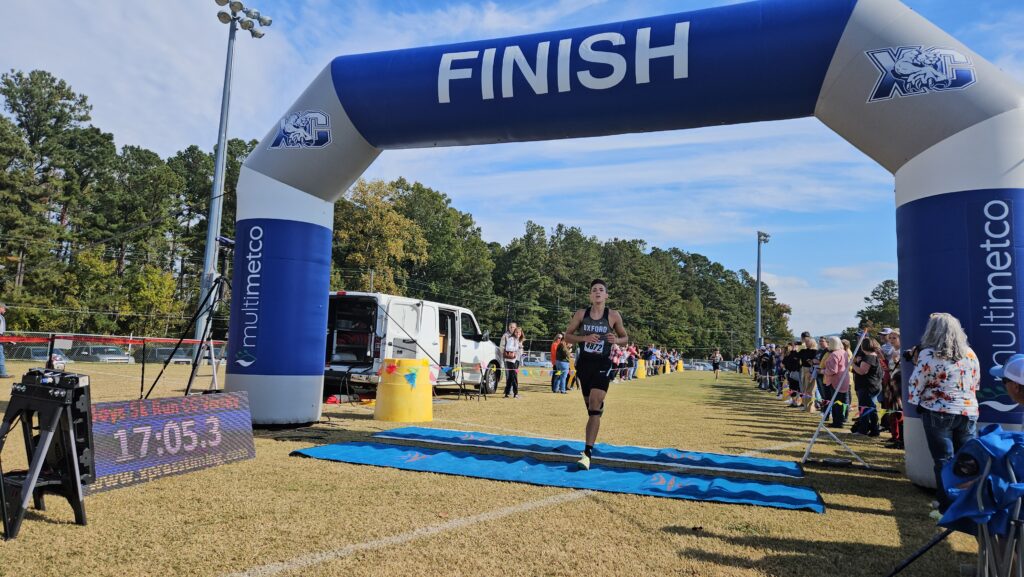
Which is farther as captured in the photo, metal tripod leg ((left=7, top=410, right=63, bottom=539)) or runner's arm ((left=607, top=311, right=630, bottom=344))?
runner's arm ((left=607, top=311, right=630, bottom=344))

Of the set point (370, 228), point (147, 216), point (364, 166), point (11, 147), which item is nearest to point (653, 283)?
point (370, 228)

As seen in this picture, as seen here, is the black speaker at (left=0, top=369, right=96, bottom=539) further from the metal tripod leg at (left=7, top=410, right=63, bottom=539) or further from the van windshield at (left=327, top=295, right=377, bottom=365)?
the van windshield at (left=327, top=295, right=377, bottom=365)

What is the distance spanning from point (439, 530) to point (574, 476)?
6.55 feet

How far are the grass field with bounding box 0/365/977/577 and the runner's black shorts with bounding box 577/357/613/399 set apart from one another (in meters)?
1.42

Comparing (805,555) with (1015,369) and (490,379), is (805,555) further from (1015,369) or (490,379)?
(490,379)

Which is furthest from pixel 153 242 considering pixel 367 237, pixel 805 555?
pixel 805 555

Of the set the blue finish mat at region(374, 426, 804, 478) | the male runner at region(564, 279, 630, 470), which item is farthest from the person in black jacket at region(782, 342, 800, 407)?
the male runner at region(564, 279, 630, 470)

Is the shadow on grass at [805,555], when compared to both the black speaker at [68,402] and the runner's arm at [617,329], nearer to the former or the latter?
the runner's arm at [617,329]

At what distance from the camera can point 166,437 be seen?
17.3 ft

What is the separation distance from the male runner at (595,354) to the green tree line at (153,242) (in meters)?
19.9

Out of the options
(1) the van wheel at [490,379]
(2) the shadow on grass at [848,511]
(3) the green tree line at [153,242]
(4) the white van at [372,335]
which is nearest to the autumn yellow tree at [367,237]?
(3) the green tree line at [153,242]

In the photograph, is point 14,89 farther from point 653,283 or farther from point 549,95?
point 653,283

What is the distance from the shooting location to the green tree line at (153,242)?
126ft

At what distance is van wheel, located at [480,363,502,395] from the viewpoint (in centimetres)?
1580
